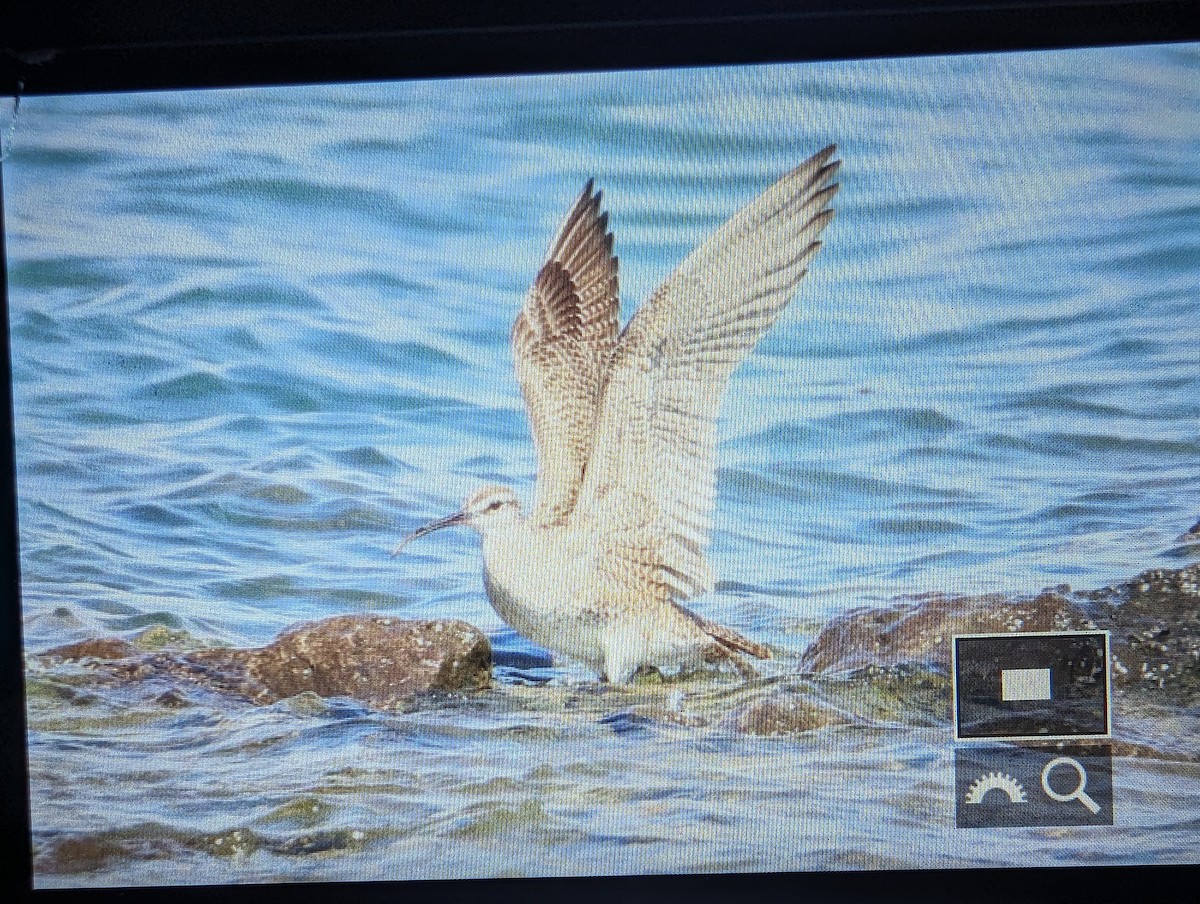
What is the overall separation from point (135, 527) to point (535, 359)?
0.71 m

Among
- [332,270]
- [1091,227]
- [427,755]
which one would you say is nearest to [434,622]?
[427,755]

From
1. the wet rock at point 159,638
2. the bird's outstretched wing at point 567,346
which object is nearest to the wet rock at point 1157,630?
the bird's outstretched wing at point 567,346

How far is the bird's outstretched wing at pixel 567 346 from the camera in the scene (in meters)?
1.92

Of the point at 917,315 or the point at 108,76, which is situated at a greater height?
the point at 108,76

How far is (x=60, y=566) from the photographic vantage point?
195cm

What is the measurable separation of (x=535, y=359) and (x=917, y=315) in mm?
622

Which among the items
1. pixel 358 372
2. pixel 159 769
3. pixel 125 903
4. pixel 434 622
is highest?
pixel 358 372

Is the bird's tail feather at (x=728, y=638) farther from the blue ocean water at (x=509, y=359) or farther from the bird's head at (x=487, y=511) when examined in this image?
the bird's head at (x=487, y=511)

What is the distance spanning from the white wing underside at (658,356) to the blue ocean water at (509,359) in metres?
0.03

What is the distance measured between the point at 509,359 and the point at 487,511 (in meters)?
0.25

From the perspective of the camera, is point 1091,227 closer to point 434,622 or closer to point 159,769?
point 434,622

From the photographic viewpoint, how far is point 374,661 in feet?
6.33

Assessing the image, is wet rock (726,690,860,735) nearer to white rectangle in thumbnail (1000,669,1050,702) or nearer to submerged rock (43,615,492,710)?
white rectangle in thumbnail (1000,669,1050,702)

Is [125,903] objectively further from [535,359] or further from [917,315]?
[917,315]
